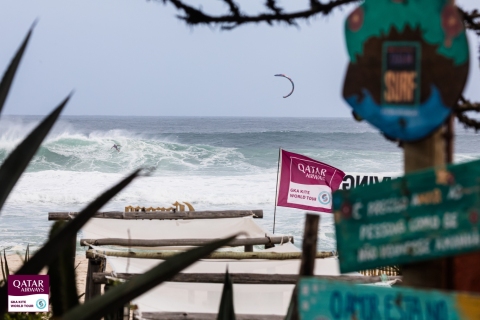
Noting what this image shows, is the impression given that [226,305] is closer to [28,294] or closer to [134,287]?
[134,287]

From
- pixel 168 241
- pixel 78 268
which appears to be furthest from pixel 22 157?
pixel 78 268

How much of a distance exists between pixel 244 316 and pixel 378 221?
375cm

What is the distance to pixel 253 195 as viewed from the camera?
85.7 ft

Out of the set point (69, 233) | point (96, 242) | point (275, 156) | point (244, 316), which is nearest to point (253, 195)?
point (275, 156)

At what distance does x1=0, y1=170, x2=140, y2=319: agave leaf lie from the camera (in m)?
1.87

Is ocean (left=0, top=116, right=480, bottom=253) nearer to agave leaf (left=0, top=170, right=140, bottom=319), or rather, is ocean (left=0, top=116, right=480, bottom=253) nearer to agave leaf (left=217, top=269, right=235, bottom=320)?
agave leaf (left=217, top=269, right=235, bottom=320)

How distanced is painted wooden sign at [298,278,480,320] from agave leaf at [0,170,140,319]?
588mm

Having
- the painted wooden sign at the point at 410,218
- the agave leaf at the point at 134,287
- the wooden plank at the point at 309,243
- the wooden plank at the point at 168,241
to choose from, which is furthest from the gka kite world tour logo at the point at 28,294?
the wooden plank at the point at 168,241

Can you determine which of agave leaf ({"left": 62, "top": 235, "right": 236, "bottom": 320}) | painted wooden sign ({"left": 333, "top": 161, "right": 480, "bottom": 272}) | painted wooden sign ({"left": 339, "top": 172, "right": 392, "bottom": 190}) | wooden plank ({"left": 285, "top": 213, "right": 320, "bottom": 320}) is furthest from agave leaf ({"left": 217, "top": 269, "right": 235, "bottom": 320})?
painted wooden sign ({"left": 339, "top": 172, "right": 392, "bottom": 190})

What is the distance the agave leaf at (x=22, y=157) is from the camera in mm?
2031

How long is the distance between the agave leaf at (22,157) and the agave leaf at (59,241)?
239 mm

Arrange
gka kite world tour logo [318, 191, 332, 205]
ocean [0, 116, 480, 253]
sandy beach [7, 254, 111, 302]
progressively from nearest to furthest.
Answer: gka kite world tour logo [318, 191, 332, 205]
sandy beach [7, 254, 111, 302]
ocean [0, 116, 480, 253]

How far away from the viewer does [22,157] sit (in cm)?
204

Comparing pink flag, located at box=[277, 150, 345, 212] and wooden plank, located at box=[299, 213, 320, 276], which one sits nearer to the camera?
wooden plank, located at box=[299, 213, 320, 276]
